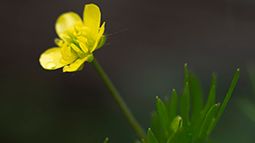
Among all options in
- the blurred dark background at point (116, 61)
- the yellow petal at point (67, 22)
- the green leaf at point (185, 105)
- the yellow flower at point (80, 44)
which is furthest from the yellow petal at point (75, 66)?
the blurred dark background at point (116, 61)

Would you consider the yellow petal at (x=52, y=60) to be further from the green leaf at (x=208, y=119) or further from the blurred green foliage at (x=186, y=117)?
the green leaf at (x=208, y=119)

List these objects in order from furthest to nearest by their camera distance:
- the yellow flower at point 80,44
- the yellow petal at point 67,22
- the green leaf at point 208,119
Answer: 1. the yellow petal at point 67,22
2. the yellow flower at point 80,44
3. the green leaf at point 208,119

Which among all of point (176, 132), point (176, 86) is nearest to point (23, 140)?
point (176, 86)

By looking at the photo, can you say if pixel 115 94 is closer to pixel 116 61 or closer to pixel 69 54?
pixel 69 54

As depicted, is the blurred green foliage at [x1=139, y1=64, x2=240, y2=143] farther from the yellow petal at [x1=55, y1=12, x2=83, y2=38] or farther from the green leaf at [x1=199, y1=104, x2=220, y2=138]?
the yellow petal at [x1=55, y1=12, x2=83, y2=38]

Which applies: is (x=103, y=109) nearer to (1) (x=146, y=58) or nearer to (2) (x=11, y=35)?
(1) (x=146, y=58)
